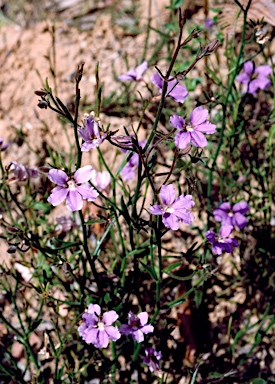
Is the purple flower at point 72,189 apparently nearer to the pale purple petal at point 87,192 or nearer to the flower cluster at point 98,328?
the pale purple petal at point 87,192

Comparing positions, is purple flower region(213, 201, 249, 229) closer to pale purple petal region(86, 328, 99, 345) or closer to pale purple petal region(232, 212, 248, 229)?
pale purple petal region(232, 212, 248, 229)

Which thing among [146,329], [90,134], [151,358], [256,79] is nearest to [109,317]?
[146,329]

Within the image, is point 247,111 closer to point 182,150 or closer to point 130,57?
point 130,57

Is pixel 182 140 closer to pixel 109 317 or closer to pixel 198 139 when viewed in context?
pixel 198 139

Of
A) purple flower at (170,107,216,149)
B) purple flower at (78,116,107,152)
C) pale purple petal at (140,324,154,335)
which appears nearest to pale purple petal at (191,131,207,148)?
purple flower at (170,107,216,149)

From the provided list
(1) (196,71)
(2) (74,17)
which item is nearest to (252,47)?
(1) (196,71)
